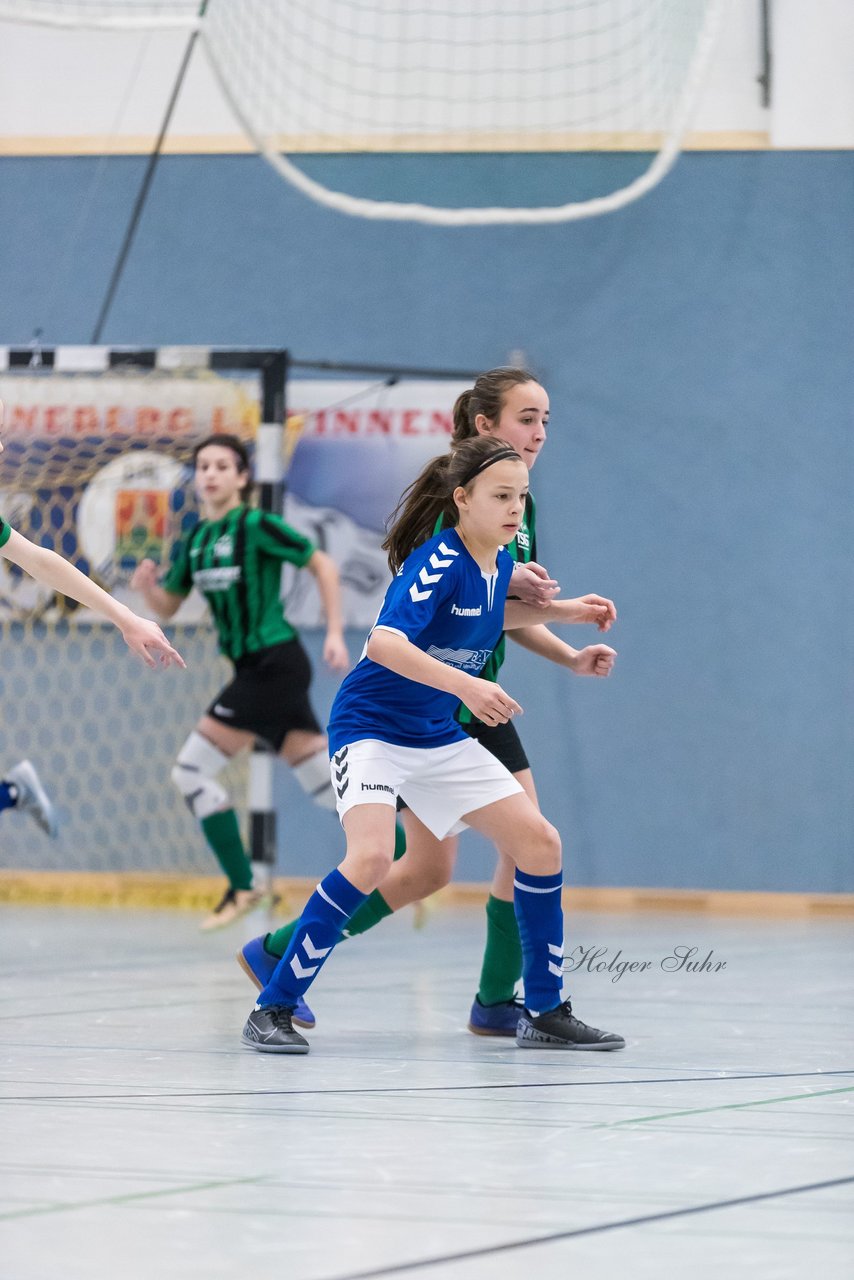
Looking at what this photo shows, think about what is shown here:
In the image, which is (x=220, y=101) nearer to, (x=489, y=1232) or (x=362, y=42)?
(x=362, y=42)

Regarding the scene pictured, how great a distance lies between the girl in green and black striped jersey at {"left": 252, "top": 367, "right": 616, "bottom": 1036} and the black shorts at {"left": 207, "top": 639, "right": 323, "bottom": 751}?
2.72 meters

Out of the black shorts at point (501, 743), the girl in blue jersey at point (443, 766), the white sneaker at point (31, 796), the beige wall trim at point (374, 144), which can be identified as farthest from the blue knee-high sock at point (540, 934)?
the beige wall trim at point (374, 144)

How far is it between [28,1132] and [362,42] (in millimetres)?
6850

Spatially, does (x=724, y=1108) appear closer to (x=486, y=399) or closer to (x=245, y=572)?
(x=486, y=399)

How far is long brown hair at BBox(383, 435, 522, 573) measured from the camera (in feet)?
12.0

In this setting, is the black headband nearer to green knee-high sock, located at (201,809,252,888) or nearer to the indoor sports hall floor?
the indoor sports hall floor

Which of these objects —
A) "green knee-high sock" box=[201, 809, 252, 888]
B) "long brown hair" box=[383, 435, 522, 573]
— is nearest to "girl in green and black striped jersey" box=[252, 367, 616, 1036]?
"long brown hair" box=[383, 435, 522, 573]

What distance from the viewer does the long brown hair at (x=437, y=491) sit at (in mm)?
3666

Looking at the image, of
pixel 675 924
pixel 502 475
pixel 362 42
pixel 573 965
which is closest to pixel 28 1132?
pixel 502 475

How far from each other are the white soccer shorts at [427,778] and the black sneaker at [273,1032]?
0.42 meters

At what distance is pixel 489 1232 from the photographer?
1995 mm

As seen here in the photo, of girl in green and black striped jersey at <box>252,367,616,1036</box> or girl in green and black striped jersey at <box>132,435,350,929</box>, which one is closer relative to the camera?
girl in green and black striped jersey at <box>252,367,616,1036</box>

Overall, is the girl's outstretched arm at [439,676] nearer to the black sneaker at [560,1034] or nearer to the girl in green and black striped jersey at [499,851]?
the girl in green and black striped jersey at [499,851]

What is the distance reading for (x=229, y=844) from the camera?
22.3 feet
